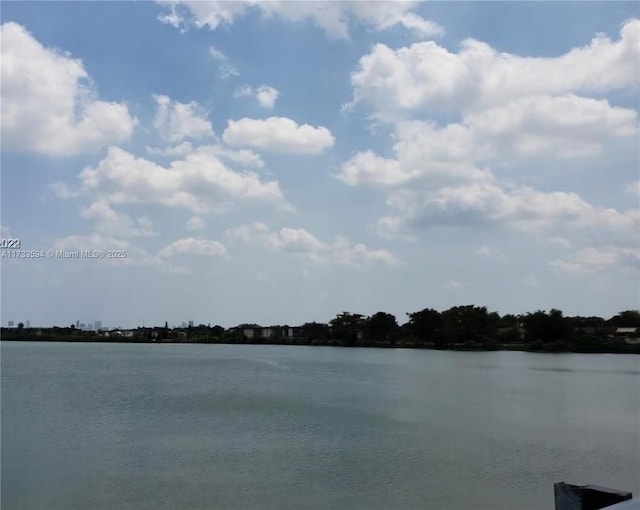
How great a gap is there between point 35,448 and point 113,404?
11.1 m

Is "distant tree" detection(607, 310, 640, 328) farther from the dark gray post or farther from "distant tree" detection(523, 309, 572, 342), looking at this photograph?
the dark gray post

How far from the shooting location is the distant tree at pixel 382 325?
13600cm

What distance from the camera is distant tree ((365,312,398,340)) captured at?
446 feet

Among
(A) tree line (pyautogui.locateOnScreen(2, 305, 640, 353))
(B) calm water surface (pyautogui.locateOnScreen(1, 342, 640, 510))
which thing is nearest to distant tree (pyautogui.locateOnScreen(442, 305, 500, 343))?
(A) tree line (pyautogui.locateOnScreen(2, 305, 640, 353))

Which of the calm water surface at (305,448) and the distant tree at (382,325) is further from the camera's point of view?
the distant tree at (382,325)

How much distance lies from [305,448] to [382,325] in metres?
118

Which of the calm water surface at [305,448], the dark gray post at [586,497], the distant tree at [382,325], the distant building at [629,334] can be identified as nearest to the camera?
the dark gray post at [586,497]

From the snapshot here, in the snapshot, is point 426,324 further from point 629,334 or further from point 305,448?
point 305,448

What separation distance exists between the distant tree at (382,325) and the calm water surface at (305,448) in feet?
320

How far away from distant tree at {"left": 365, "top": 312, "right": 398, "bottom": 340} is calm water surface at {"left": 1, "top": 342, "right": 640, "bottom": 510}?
97.6 metres

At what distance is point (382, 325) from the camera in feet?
446

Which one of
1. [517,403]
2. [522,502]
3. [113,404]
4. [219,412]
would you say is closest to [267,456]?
[522,502]

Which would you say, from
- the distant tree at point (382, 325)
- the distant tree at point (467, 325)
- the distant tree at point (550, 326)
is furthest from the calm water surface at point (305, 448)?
the distant tree at point (382, 325)

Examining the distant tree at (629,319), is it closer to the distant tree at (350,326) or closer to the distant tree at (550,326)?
the distant tree at (550,326)
